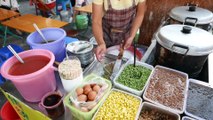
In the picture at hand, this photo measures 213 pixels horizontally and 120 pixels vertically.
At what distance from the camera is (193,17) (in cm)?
128

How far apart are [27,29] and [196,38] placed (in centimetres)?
289

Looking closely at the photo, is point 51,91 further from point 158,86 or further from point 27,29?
point 27,29

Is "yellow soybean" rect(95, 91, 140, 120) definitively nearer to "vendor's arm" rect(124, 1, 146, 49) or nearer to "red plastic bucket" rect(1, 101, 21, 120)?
"red plastic bucket" rect(1, 101, 21, 120)

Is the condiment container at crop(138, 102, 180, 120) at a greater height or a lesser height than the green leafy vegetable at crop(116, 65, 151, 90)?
lesser

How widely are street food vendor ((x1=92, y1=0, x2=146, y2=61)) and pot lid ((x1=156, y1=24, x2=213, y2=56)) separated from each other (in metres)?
0.38

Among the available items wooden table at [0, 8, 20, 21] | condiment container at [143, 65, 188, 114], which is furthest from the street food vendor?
wooden table at [0, 8, 20, 21]

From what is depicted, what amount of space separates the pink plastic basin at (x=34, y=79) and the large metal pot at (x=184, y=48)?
2.35ft

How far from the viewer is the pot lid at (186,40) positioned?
96 centimetres

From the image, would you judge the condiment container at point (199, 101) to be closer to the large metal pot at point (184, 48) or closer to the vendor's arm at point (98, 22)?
the large metal pot at point (184, 48)

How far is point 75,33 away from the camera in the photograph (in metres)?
4.33

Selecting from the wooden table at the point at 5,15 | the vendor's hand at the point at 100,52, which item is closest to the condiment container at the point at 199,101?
the vendor's hand at the point at 100,52

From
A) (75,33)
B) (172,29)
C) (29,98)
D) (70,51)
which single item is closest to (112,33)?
(70,51)

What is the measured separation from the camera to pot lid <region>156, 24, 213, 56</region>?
0.96 metres

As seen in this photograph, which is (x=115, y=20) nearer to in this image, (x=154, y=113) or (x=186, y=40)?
(x=186, y=40)
